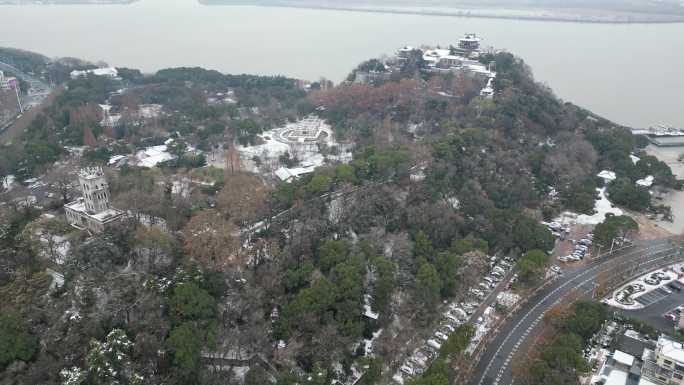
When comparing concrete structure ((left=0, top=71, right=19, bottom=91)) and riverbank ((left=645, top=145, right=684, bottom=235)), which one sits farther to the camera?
concrete structure ((left=0, top=71, right=19, bottom=91))

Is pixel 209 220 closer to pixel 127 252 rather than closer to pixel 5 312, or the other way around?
pixel 127 252

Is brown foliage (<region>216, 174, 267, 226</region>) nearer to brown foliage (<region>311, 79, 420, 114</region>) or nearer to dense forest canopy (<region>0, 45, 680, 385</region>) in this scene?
dense forest canopy (<region>0, 45, 680, 385</region>)

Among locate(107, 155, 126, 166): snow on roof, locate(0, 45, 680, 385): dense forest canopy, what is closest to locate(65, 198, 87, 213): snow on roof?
locate(0, 45, 680, 385): dense forest canopy

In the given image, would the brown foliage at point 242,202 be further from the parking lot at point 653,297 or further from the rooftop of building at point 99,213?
the parking lot at point 653,297

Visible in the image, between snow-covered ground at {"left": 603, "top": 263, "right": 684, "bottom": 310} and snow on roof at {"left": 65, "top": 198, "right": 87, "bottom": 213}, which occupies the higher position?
snow on roof at {"left": 65, "top": 198, "right": 87, "bottom": 213}

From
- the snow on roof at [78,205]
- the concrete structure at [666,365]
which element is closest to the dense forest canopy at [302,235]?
the snow on roof at [78,205]

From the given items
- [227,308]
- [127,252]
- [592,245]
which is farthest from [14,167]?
[592,245]

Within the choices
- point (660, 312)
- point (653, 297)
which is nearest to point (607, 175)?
point (653, 297)

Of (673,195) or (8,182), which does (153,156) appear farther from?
(673,195)
